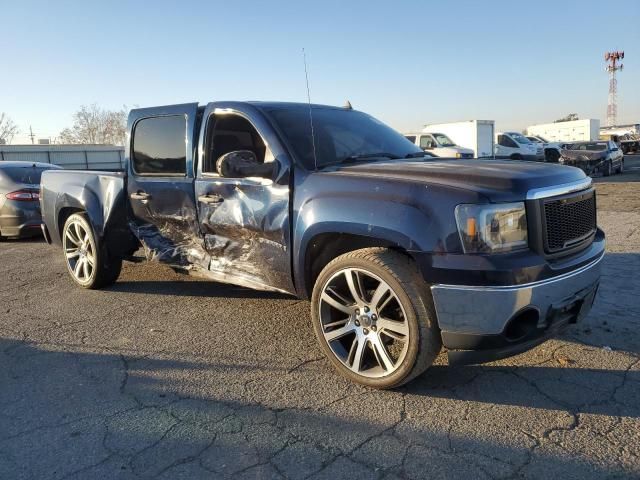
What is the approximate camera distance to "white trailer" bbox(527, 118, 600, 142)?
49.1 m

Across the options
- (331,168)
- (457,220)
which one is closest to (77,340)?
(331,168)

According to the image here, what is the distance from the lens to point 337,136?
4379 millimetres

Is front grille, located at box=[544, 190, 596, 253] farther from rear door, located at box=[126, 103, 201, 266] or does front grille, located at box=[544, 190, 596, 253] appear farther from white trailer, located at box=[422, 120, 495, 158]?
white trailer, located at box=[422, 120, 495, 158]

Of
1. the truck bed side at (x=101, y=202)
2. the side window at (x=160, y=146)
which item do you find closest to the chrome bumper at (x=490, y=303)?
the side window at (x=160, y=146)

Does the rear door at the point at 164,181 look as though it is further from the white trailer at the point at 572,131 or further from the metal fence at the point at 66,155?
the white trailer at the point at 572,131

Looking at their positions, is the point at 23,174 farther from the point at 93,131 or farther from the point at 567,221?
the point at 93,131

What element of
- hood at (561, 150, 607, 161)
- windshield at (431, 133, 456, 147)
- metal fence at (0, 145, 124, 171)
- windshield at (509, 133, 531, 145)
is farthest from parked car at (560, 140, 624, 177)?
metal fence at (0, 145, 124, 171)

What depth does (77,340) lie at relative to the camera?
4.34 metres

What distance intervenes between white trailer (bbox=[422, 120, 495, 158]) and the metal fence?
20.5m

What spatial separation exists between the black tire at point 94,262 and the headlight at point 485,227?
13.3ft

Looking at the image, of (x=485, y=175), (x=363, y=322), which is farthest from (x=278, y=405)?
(x=485, y=175)

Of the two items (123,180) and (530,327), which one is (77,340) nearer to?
(123,180)

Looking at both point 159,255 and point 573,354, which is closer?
point 573,354

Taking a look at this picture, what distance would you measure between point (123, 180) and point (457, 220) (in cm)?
369
